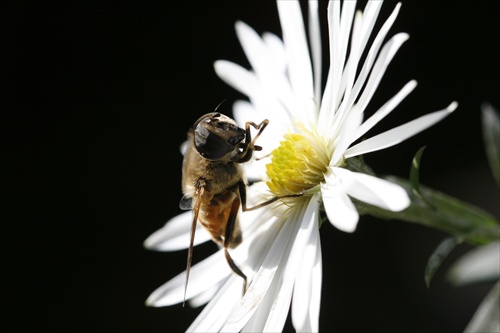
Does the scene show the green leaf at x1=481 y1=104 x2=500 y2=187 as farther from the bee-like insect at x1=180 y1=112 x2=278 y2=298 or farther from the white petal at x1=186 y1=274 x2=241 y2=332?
the white petal at x1=186 y1=274 x2=241 y2=332

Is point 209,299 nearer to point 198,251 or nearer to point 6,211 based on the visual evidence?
point 198,251

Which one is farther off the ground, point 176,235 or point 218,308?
point 176,235

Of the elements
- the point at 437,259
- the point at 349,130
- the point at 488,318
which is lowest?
the point at 488,318

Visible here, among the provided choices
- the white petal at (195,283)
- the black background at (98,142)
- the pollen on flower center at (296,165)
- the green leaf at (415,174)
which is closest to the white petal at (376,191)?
the green leaf at (415,174)

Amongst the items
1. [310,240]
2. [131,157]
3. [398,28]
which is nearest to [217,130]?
[310,240]

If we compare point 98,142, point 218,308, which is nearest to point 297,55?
point 218,308

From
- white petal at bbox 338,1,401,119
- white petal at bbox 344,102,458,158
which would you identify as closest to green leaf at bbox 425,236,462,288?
white petal at bbox 344,102,458,158

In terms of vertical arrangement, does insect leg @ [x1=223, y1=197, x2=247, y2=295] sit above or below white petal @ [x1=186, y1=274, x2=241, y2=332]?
above

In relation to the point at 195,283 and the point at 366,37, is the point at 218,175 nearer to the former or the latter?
the point at 195,283
